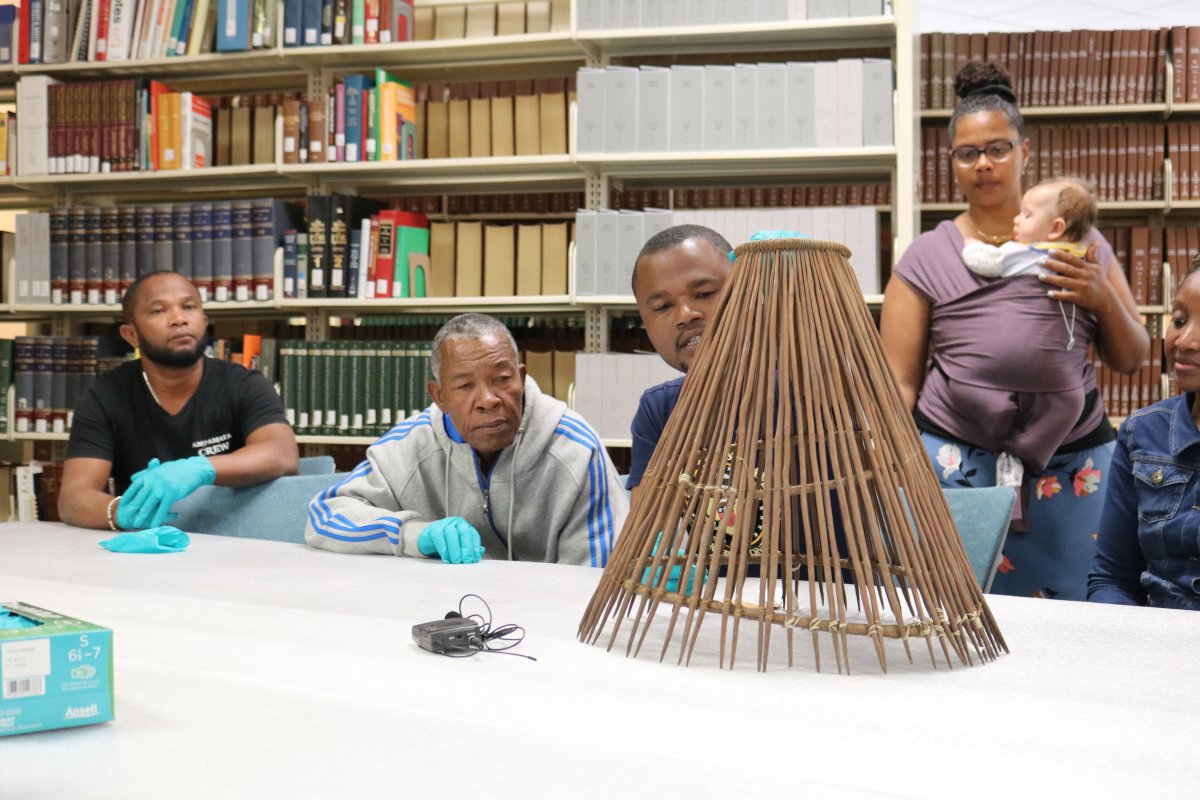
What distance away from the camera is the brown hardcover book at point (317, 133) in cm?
Answer: 337

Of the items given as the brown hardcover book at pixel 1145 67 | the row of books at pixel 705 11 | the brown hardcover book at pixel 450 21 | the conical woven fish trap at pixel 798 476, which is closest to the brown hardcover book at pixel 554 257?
the row of books at pixel 705 11

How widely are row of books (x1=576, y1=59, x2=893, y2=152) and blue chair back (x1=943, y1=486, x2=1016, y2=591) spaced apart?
1.85 metres

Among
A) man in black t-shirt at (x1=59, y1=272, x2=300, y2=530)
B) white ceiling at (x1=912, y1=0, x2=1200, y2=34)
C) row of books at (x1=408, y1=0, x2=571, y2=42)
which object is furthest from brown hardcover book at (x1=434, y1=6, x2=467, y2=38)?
white ceiling at (x1=912, y1=0, x2=1200, y2=34)

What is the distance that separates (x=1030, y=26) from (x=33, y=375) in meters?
4.46

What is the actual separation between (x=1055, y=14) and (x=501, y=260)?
307 centimetres

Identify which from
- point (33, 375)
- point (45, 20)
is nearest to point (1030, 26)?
point (45, 20)

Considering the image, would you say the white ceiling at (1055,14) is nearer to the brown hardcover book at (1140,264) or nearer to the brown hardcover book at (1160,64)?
the brown hardcover book at (1160,64)

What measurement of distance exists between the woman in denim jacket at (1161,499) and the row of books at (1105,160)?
107 inches

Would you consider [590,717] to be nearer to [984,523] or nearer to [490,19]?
[984,523]

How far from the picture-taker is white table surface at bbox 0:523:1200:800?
1.90 ft

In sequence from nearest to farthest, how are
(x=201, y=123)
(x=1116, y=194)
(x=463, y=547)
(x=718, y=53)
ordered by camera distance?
(x=463, y=547)
(x=718, y=53)
(x=201, y=123)
(x=1116, y=194)

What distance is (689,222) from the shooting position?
10.1 feet

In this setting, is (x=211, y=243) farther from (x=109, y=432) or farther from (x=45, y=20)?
(x=109, y=432)

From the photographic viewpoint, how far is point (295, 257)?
11.3 ft
